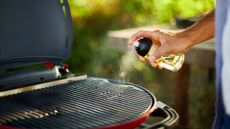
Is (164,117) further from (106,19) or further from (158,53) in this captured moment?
(106,19)

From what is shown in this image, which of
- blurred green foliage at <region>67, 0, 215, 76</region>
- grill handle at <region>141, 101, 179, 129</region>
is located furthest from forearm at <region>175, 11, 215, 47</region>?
blurred green foliage at <region>67, 0, 215, 76</region>

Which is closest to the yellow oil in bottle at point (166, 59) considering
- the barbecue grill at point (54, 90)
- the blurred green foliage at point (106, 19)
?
the barbecue grill at point (54, 90)

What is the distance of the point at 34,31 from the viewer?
2.33m

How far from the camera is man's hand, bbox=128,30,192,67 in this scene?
6.17 feet

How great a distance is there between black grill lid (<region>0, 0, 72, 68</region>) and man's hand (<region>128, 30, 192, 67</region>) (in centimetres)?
54

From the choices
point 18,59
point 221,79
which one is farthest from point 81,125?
point 18,59

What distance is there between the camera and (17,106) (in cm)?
194

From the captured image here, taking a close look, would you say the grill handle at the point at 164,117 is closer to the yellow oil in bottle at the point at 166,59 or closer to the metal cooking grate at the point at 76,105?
the metal cooking grate at the point at 76,105

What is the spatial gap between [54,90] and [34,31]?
36cm

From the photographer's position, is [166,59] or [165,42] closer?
[165,42]

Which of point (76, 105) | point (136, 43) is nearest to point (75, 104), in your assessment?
point (76, 105)

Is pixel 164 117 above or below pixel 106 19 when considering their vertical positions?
below

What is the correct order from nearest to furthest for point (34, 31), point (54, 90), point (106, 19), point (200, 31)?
point (200, 31) < point (54, 90) < point (34, 31) < point (106, 19)

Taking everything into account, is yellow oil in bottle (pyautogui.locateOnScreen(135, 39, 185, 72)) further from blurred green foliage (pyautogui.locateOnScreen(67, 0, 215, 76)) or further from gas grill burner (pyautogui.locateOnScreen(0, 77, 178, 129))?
blurred green foliage (pyautogui.locateOnScreen(67, 0, 215, 76))
